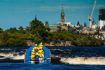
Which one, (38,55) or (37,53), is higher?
(37,53)

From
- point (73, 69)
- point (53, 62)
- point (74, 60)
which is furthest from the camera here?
point (74, 60)

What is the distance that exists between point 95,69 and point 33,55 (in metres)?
13.6

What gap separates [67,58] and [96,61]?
9014 mm

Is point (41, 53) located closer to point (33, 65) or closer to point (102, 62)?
point (33, 65)

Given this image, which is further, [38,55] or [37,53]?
[38,55]

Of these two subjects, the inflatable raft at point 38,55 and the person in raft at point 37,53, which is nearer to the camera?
the person in raft at point 37,53

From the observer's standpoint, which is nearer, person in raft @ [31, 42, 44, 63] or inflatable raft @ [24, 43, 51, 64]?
person in raft @ [31, 42, 44, 63]

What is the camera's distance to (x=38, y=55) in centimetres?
9556

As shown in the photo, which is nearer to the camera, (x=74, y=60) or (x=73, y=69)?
(x=73, y=69)

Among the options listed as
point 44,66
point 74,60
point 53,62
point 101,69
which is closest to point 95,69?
point 101,69

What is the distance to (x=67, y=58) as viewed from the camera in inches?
4633

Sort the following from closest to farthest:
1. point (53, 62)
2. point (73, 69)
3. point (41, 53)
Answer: point (73, 69) < point (41, 53) < point (53, 62)

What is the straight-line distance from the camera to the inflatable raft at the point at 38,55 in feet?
312

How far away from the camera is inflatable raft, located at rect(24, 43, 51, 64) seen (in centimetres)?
9500
